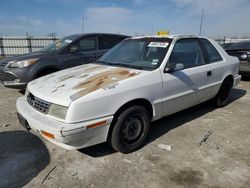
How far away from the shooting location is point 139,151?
10.2 feet

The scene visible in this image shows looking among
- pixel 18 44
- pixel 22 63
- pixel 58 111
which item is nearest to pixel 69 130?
pixel 58 111

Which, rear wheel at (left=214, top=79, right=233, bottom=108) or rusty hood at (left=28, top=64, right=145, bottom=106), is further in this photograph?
rear wheel at (left=214, top=79, right=233, bottom=108)

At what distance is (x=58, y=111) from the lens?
8.24ft

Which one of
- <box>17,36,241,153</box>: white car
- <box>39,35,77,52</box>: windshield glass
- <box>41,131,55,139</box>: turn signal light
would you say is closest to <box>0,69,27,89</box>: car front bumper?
<box>39,35,77,52</box>: windshield glass

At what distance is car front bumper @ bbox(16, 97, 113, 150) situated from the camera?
242 cm

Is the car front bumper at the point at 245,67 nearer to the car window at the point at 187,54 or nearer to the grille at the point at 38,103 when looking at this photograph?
the car window at the point at 187,54

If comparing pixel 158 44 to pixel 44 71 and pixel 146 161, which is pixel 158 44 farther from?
pixel 44 71

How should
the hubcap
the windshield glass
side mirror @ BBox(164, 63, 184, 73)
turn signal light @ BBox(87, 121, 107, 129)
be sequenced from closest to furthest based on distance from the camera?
turn signal light @ BBox(87, 121, 107, 129)
the hubcap
side mirror @ BBox(164, 63, 184, 73)
the windshield glass

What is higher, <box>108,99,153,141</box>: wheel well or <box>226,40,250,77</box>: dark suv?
<box>226,40,250,77</box>: dark suv

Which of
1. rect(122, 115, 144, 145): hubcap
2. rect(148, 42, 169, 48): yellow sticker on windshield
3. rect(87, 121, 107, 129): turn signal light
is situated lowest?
rect(122, 115, 144, 145): hubcap

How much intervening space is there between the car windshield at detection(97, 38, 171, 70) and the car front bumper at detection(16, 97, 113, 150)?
3.79 feet

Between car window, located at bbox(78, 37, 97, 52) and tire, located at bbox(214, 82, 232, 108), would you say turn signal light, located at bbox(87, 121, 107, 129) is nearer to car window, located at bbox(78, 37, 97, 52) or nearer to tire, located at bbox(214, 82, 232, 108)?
tire, located at bbox(214, 82, 232, 108)

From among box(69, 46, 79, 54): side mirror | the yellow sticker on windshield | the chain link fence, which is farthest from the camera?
the chain link fence

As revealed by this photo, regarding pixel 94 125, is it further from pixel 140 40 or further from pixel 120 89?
pixel 140 40
